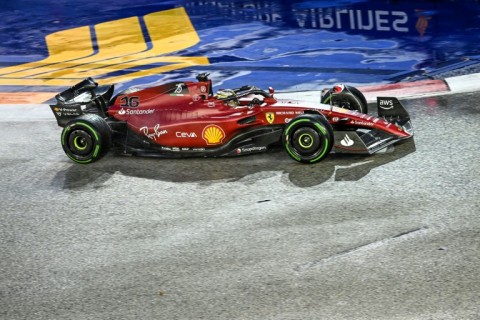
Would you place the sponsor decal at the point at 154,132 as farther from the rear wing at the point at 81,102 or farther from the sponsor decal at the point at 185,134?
the rear wing at the point at 81,102

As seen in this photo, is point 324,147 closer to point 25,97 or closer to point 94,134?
point 94,134

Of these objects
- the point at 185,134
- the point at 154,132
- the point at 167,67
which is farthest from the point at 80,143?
the point at 167,67

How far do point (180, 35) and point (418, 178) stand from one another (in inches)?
347

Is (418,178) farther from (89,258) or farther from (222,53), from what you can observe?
(222,53)

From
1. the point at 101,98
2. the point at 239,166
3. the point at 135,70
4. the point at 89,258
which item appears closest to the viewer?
the point at 89,258

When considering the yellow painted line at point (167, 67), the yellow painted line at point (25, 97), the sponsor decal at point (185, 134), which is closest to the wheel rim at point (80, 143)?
the sponsor decal at point (185, 134)

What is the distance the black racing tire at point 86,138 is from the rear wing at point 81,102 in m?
0.35

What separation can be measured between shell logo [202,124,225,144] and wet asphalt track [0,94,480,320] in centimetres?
26

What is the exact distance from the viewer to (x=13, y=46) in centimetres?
1789

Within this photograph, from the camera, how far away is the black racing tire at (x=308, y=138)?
1022cm

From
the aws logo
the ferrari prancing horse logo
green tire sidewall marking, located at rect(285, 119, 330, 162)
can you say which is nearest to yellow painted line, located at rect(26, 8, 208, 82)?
the aws logo

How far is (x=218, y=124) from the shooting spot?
1074cm

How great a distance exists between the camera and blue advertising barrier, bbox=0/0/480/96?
15023 millimetres

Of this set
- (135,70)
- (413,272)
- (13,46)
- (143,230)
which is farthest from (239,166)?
(13,46)
